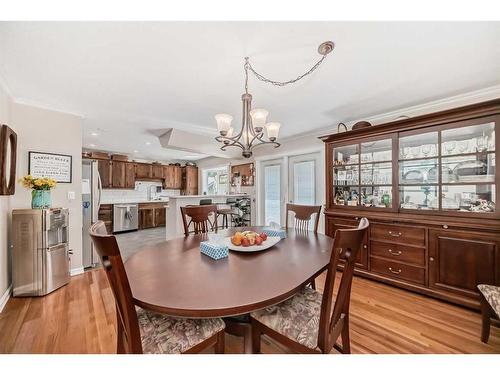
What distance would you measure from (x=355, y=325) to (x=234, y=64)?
2.43 metres

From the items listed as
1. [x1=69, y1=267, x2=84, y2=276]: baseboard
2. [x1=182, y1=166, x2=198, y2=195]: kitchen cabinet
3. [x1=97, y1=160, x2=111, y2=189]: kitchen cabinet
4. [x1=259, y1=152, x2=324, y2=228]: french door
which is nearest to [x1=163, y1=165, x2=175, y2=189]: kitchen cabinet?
[x1=182, y1=166, x2=198, y2=195]: kitchen cabinet

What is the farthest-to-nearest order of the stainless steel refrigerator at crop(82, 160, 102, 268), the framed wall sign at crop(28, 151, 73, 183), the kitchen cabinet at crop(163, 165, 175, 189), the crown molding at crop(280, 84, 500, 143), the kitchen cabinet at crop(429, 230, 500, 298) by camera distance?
the kitchen cabinet at crop(163, 165, 175, 189)
the stainless steel refrigerator at crop(82, 160, 102, 268)
the framed wall sign at crop(28, 151, 73, 183)
the crown molding at crop(280, 84, 500, 143)
the kitchen cabinet at crop(429, 230, 500, 298)

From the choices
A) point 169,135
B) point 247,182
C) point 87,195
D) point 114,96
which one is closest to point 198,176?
point 247,182

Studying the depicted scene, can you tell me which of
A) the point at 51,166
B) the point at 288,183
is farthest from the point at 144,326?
the point at 288,183

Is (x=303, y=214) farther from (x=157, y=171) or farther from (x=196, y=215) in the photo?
(x=157, y=171)

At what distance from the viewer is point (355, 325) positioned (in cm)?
180

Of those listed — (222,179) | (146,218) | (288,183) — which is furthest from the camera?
(222,179)

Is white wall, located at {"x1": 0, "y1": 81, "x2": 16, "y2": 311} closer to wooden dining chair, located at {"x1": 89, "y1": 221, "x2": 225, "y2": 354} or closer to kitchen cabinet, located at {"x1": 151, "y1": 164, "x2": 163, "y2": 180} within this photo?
wooden dining chair, located at {"x1": 89, "y1": 221, "x2": 225, "y2": 354}

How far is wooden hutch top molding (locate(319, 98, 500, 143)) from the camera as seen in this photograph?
1992 millimetres

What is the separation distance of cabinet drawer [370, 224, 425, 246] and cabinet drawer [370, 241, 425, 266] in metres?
0.06

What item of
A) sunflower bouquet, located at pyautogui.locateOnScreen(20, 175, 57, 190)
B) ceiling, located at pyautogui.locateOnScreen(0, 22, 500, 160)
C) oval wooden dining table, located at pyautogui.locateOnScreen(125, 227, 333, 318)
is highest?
ceiling, located at pyautogui.locateOnScreen(0, 22, 500, 160)

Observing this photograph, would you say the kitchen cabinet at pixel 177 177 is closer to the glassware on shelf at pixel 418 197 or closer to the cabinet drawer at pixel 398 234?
the cabinet drawer at pixel 398 234

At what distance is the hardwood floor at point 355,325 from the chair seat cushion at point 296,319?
54 centimetres

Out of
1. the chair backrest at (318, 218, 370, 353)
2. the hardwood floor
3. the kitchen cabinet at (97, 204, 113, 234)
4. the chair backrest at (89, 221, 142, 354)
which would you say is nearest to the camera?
the chair backrest at (89, 221, 142, 354)
